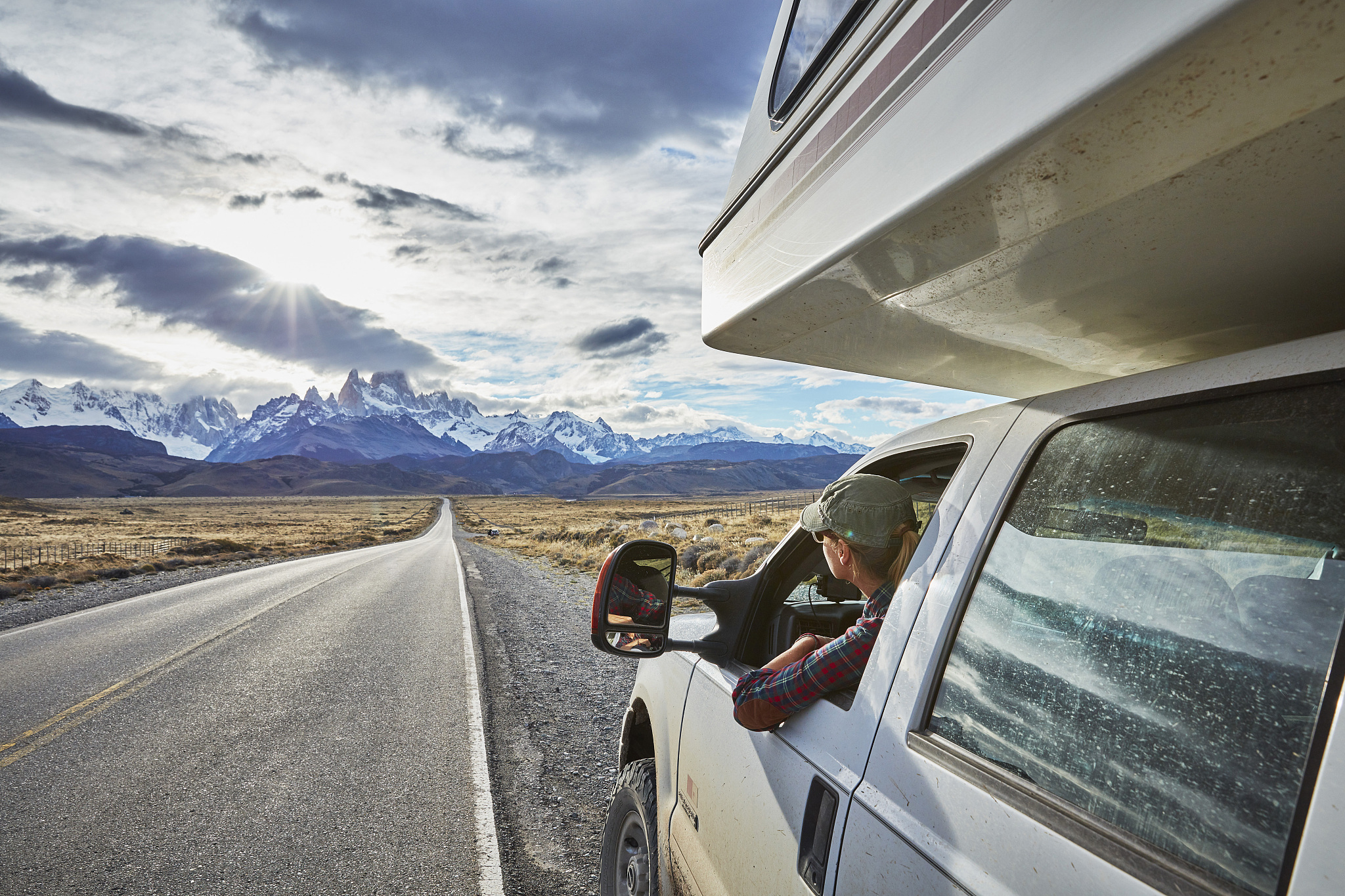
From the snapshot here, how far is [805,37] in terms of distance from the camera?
7.36 feet

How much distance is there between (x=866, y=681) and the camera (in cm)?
151

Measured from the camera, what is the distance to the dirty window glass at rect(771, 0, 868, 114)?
6.45 ft

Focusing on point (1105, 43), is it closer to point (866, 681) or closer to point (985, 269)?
point (985, 269)

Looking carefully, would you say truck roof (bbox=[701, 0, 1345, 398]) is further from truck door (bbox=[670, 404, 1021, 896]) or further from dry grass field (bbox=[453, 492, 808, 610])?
dry grass field (bbox=[453, 492, 808, 610])

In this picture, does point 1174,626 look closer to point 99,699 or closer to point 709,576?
point 99,699

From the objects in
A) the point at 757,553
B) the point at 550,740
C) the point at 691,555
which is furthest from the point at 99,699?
the point at 691,555

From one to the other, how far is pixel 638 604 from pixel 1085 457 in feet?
4.89

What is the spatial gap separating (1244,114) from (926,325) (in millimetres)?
954

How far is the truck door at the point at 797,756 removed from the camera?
4.75ft

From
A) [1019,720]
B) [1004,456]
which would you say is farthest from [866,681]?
[1004,456]

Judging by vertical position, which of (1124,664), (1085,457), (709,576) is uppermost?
(1085,457)

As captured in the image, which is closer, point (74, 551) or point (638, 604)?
point (638, 604)

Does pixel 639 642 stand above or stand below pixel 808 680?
below

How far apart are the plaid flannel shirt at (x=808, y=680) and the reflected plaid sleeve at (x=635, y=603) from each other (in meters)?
0.63
